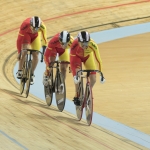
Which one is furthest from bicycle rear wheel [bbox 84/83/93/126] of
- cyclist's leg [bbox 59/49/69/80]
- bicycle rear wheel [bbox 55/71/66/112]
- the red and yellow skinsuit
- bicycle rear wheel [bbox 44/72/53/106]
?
bicycle rear wheel [bbox 44/72/53/106]

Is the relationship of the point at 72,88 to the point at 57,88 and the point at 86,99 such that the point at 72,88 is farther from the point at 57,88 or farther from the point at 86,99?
the point at 86,99

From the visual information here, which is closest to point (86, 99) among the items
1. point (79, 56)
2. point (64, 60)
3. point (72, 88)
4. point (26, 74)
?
point (79, 56)

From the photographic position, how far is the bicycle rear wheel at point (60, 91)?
28.2 feet

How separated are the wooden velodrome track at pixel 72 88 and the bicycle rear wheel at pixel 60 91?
0.12m

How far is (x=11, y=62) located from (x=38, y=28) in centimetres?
240

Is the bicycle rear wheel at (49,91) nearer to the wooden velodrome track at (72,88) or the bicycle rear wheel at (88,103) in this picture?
the wooden velodrome track at (72,88)

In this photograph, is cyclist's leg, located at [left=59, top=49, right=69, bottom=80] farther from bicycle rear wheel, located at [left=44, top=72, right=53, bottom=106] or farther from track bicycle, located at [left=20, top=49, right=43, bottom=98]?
track bicycle, located at [left=20, top=49, right=43, bottom=98]

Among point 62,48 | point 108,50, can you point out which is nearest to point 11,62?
point 108,50

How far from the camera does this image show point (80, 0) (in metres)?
14.1

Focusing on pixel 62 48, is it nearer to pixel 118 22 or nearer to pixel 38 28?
pixel 38 28

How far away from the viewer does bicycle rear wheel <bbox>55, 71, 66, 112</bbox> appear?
860 cm

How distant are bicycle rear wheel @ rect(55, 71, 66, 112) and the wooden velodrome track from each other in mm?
116

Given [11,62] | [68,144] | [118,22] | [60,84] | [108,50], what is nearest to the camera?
[68,144]

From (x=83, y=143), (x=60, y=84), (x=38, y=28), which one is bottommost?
(x=83, y=143)
